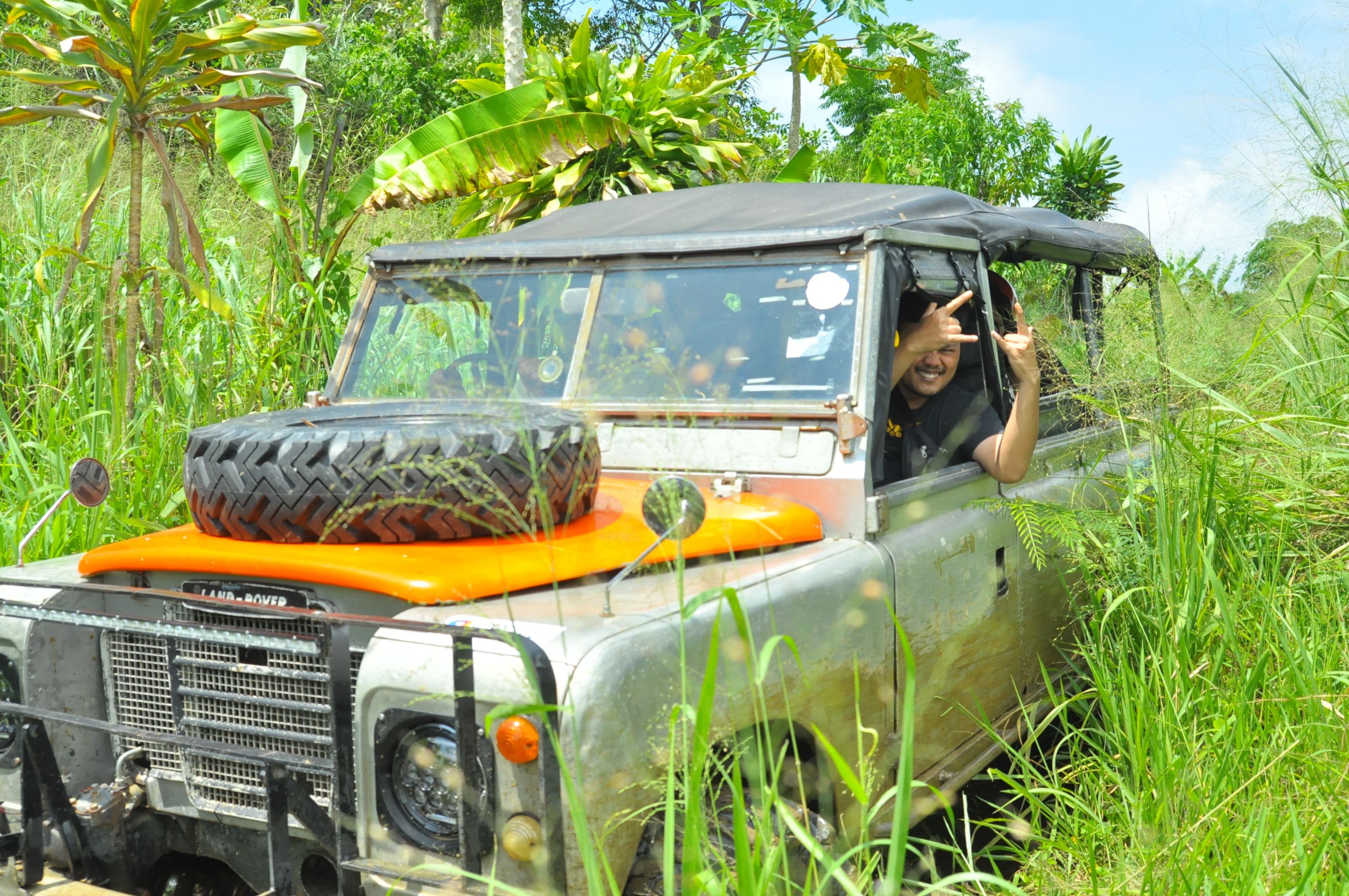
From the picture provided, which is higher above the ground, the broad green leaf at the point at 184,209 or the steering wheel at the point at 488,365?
the broad green leaf at the point at 184,209

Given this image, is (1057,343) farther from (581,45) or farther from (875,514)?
(581,45)

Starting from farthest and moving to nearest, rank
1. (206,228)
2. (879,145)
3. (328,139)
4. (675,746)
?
(879,145) → (328,139) → (206,228) → (675,746)

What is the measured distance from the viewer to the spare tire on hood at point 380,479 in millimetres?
2547

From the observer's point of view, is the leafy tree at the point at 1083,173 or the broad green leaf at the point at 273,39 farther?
the leafy tree at the point at 1083,173

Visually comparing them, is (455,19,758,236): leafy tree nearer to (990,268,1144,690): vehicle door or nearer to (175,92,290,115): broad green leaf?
(175,92,290,115): broad green leaf

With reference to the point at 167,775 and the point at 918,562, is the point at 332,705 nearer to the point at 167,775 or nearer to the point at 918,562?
the point at 167,775

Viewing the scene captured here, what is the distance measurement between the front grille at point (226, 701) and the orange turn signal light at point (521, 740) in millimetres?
439

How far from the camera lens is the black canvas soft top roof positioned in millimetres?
3504

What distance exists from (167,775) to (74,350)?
4.05 m

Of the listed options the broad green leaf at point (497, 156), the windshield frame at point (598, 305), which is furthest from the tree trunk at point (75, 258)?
the windshield frame at point (598, 305)

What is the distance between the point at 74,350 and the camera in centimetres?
605

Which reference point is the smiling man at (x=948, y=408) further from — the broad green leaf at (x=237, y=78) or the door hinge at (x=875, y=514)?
the broad green leaf at (x=237, y=78)

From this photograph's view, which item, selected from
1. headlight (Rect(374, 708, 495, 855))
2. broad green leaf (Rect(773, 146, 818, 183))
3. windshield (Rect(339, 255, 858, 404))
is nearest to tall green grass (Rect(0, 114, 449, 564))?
windshield (Rect(339, 255, 858, 404))

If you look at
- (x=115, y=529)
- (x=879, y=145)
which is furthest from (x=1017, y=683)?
(x=879, y=145)
